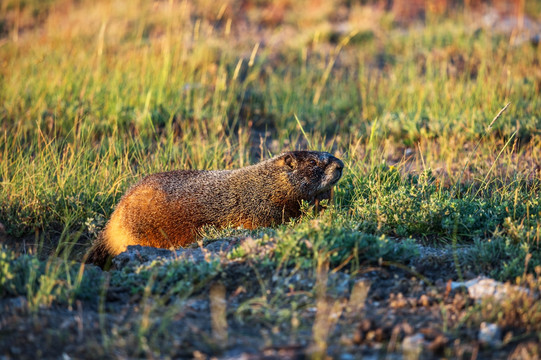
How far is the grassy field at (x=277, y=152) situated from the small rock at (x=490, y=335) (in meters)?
0.04

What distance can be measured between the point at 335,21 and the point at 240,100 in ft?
18.6

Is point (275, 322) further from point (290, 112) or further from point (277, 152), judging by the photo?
point (290, 112)

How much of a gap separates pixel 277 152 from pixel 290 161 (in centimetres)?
185

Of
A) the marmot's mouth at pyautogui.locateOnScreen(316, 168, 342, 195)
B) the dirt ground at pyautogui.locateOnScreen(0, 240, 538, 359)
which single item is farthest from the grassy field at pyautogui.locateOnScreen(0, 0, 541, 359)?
the marmot's mouth at pyautogui.locateOnScreen(316, 168, 342, 195)

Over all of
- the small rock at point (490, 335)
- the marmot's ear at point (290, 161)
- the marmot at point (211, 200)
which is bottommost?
the marmot at point (211, 200)

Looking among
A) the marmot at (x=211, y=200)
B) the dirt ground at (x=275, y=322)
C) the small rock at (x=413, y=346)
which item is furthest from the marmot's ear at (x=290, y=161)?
the small rock at (x=413, y=346)

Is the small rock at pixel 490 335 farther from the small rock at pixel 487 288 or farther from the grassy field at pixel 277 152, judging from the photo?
the small rock at pixel 487 288

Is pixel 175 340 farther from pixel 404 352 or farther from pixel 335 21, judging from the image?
pixel 335 21

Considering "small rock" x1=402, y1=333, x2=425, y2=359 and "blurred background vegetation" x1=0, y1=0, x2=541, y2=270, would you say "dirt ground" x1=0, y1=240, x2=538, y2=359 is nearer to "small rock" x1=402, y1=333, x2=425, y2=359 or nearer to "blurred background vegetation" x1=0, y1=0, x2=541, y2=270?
"small rock" x1=402, y1=333, x2=425, y2=359

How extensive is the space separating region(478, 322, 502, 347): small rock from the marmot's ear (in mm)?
2751

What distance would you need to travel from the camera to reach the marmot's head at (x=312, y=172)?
568cm

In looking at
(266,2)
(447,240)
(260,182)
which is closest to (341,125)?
(260,182)

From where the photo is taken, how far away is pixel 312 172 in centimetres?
576

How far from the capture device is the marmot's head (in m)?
5.68
